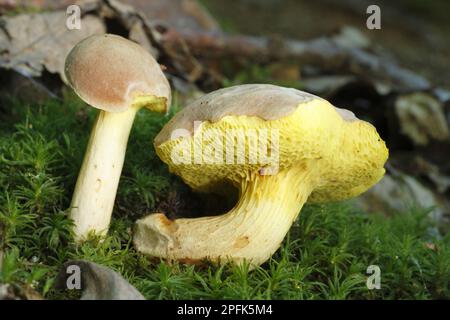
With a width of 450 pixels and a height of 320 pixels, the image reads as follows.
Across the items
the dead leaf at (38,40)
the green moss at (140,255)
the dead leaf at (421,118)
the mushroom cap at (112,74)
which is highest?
the mushroom cap at (112,74)

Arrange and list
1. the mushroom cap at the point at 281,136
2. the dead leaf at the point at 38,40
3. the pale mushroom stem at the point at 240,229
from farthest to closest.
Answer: the dead leaf at the point at 38,40
the pale mushroom stem at the point at 240,229
the mushroom cap at the point at 281,136

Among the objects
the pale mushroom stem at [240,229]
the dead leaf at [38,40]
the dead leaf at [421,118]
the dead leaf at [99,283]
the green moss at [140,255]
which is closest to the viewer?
the dead leaf at [99,283]

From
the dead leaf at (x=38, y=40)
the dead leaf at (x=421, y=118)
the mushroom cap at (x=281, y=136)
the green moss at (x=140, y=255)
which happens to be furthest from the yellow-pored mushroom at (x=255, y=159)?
the dead leaf at (x=421, y=118)

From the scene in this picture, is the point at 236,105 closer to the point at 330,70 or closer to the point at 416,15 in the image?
the point at 330,70

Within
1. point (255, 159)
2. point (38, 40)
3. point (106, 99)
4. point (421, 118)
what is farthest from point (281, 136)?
point (421, 118)

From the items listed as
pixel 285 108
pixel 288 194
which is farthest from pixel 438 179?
pixel 285 108

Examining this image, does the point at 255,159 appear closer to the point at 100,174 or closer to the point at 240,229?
the point at 240,229

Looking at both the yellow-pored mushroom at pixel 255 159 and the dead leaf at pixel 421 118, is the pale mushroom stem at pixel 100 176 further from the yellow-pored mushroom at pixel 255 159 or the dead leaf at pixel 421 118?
the dead leaf at pixel 421 118

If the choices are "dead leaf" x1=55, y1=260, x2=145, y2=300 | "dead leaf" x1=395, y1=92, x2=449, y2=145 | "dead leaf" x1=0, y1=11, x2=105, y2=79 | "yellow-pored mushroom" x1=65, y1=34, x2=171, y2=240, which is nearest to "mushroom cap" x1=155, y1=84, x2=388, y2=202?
"yellow-pored mushroom" x1=65, y1=34, x2=171, y2=240
